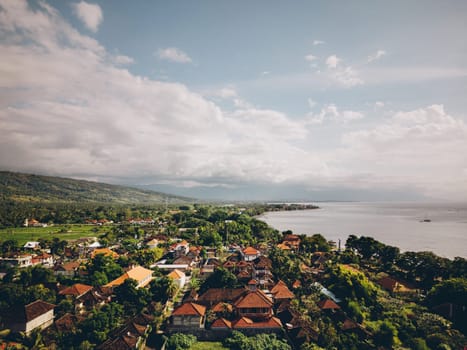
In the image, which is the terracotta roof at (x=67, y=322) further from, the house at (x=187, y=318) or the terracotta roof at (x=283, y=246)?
the terracotta roof at (x=283, y=246)

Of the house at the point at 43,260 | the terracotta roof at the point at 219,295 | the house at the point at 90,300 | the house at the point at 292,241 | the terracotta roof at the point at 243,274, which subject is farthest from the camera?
the house at the point at 292,241

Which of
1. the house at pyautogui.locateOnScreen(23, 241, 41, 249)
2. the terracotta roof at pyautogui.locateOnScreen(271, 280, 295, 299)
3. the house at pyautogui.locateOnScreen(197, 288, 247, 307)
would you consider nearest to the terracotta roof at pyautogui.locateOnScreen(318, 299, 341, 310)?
the terracotta roof at pyautogui.locateOnScreen(271, 280, 295, 299)

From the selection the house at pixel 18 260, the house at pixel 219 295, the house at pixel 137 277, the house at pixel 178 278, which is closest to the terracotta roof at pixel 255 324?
the house at pixel 219 295

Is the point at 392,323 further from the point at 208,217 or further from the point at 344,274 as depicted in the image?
the point at 208,217

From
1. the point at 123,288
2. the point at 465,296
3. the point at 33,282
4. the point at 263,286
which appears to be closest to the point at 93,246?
the point at 33,282

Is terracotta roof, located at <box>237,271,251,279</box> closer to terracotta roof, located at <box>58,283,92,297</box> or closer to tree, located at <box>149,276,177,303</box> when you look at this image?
tree, located at <box>149,276,177,303</box>

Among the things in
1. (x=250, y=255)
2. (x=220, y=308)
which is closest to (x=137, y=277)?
(x=220, y=308)
